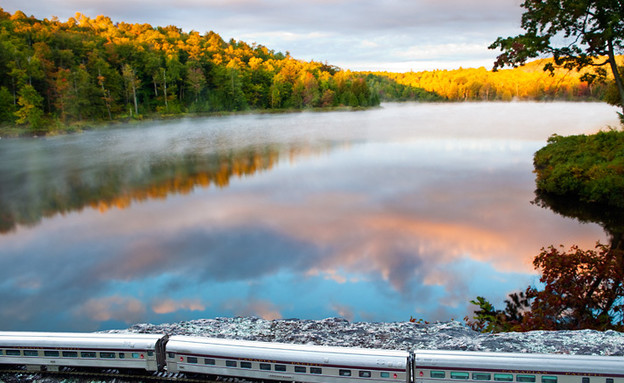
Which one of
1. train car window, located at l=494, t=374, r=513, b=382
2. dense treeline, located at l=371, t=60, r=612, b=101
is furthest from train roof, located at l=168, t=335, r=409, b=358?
dense treeline, located at l=371, t=60, r=612, b=101

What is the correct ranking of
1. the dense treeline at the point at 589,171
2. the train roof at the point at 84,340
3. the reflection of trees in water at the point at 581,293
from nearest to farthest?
1. the train roof at the point at 84,340
2. the reflection of trees in water at the point at 581,293
3. the dense treeline at the point at 589,171

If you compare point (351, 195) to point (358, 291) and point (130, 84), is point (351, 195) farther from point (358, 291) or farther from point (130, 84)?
point (130, 84)

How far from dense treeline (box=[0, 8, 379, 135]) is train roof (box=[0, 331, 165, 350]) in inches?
2125

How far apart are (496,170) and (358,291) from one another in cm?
2345

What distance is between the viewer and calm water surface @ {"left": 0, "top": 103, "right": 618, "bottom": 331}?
15773 mm

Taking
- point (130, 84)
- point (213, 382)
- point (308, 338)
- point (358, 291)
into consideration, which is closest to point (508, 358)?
point (308, 338)

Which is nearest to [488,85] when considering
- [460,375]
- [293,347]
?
[460,375]

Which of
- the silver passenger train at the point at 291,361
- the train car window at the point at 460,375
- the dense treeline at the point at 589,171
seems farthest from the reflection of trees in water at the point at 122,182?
the train car window at the point at 460,375

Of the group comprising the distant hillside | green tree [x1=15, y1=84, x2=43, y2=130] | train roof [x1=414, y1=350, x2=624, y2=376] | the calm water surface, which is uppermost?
the distant hillside

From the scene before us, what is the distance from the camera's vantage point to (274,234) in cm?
2211

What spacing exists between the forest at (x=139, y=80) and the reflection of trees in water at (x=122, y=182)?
22906 millimetres

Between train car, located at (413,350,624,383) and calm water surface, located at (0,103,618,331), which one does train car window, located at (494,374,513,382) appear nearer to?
train car, located at (413,350,624,383)

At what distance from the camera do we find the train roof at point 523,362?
25.4 ft

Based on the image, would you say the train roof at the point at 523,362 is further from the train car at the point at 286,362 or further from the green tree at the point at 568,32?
the green tree at the point at 568,32
